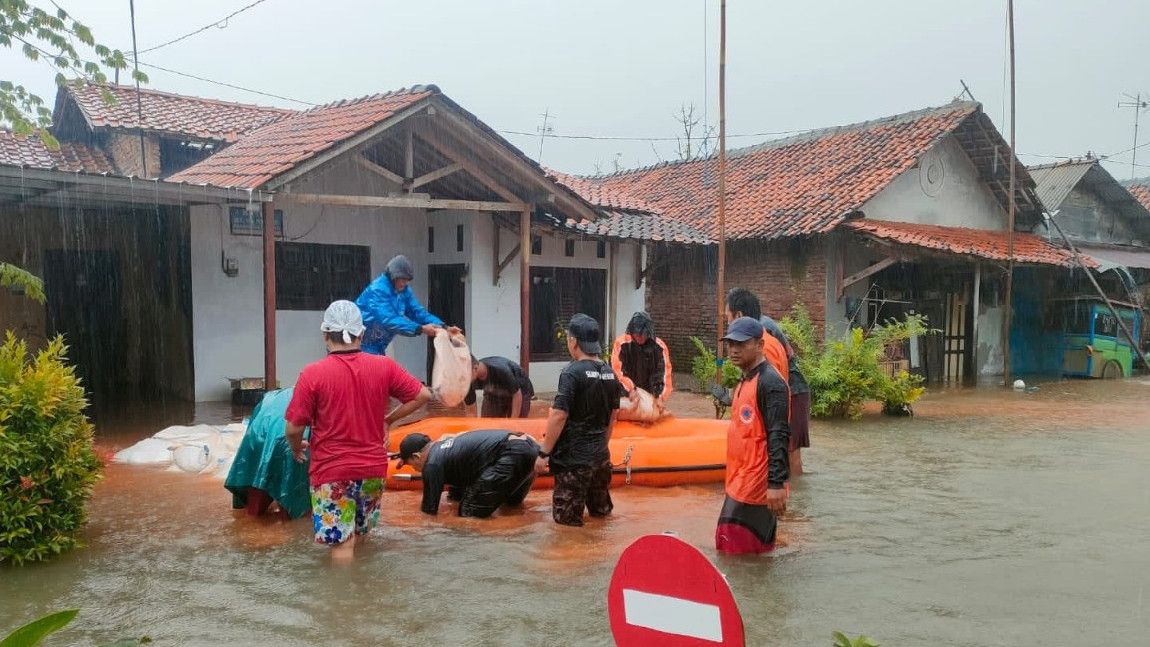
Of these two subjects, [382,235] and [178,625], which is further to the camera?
[382,235]

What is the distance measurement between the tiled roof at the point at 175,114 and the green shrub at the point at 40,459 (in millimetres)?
10483

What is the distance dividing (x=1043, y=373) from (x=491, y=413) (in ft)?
52.1

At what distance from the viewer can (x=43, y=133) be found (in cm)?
603

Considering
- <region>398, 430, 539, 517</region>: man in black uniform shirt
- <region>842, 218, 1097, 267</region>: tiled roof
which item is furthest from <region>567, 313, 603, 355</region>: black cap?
<region>842, 218, 1097, 267</region>: tiled roof

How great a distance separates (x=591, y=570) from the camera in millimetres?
5531

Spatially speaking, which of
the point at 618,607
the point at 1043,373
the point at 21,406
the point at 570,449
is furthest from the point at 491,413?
the point at 1043,373

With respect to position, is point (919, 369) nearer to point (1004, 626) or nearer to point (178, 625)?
point (1004, 626)

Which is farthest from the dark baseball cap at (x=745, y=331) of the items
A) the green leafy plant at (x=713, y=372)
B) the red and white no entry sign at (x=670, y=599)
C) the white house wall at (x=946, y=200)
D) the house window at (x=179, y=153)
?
the house window at (x=179, y=153)

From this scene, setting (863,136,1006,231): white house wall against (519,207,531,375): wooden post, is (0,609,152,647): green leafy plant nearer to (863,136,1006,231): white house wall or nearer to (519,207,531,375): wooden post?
(519,207,531,375): wooden post

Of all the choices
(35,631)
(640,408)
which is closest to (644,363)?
(640,408)

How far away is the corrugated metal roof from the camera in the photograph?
66.6 feet

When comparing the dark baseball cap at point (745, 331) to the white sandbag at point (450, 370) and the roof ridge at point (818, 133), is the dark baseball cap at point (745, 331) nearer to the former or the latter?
the white sandbag at point (450, 370)

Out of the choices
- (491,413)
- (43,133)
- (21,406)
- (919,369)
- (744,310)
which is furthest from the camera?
(919,369)

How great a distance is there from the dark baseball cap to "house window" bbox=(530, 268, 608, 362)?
29.6 feet
